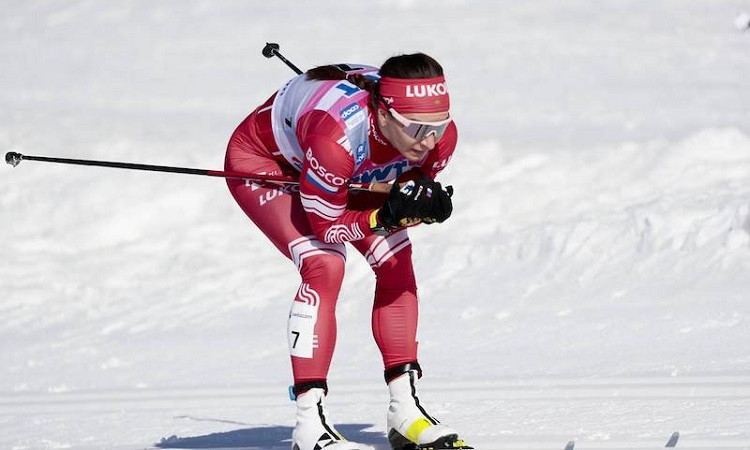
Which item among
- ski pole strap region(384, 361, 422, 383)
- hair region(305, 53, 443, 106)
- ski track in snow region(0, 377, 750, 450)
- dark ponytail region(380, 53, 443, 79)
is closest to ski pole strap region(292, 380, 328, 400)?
ski pole strap region(384, 361, 422, 383)

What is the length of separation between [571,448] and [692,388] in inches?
40.4

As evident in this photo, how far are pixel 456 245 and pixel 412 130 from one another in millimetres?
5025

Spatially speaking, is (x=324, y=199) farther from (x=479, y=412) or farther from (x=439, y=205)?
(x=479, y=412)

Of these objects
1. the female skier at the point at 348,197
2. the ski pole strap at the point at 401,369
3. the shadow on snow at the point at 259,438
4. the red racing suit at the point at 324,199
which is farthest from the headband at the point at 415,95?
the shadow on snow at the point at 259,438

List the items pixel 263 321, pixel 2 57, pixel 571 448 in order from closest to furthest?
pixel 571 448 → pixel 263 321 → pixel 2 57

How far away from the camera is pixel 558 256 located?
28.7 ft

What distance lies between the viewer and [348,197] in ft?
16.5

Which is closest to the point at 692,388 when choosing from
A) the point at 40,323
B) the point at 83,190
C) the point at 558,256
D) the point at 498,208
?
the point at 558,256

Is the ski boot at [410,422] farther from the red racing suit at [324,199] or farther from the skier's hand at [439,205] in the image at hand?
the skier's hand at [439,205]

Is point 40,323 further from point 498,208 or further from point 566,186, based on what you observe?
point 566,186

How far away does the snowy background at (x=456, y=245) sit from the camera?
5.89 meters

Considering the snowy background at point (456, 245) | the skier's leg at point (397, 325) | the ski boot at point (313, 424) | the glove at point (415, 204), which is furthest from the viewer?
the snowy background at point (456, 245)

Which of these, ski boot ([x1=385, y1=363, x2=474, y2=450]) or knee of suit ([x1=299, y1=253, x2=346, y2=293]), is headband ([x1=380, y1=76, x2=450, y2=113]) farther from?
ski boot ([x1=385, y1=363, x2=474, y2=450])

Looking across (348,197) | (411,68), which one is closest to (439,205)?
(411,68)
